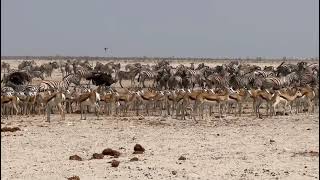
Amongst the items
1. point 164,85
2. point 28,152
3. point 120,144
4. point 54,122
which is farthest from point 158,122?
point 164,85

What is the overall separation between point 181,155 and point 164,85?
22888mm

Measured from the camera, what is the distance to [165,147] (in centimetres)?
1459

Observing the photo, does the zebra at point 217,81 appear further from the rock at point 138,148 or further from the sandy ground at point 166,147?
the rock at point 138,148

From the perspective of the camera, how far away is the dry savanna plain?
11047 mm

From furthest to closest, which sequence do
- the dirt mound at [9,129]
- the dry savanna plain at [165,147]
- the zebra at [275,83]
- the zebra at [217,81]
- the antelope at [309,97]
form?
the zebra at [217,81] → the zebra at [275,83] → the antelope at [309,97] → the dirt mound at [9,129] → the dry savanna plain at [165,147]

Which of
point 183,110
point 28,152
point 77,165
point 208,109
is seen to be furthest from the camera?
point 208,109

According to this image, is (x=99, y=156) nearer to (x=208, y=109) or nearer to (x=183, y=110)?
(x=183, y=110)

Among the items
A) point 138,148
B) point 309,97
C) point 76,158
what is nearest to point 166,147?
point 138,148

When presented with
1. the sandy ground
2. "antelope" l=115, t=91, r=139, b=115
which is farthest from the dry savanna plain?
"antelope" l=115, t=91, r=139, b=115

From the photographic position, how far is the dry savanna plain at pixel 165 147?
1105cm

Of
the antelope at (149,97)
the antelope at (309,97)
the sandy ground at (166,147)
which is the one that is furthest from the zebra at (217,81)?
the sandy ground at (166,147)

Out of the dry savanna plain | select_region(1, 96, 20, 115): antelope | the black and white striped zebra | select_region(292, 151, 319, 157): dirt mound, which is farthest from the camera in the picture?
the black and white striped zebra

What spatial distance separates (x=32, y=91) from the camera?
88.3 feet

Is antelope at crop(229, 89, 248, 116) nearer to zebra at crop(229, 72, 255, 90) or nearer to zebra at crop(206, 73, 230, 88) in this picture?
zebra at crop(229, 72, 255, 90)
